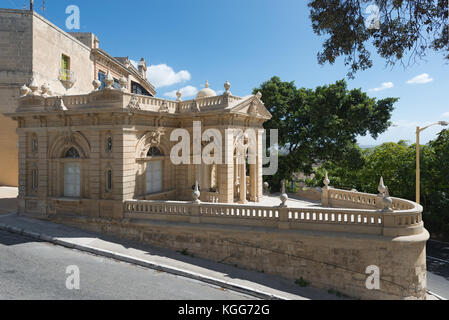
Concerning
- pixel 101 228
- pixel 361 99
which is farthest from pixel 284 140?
pixel 101 228

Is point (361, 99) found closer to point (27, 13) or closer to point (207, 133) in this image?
point (207, 133)

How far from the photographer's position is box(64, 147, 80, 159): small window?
15.0 m

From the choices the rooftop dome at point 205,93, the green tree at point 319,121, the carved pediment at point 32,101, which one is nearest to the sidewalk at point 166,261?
the carved pediment at point 32,101

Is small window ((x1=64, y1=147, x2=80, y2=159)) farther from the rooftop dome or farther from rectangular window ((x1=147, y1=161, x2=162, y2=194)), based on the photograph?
the rooftop dome

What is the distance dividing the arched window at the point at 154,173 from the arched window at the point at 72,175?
3562 mm

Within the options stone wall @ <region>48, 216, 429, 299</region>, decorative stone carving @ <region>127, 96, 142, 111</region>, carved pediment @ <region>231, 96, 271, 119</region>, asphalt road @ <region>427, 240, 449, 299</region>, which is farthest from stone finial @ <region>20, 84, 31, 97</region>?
asphalt road @ <region>427, 240, 449, 299</region>

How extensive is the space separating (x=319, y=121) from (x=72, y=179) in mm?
20250

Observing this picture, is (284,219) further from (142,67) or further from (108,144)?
(142,67)

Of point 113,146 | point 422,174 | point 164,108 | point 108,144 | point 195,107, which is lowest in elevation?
point 422,174

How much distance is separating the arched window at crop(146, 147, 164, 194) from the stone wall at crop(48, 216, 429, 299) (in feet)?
9.30

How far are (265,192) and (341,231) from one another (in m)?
15.1

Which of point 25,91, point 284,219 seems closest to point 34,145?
point 25,91

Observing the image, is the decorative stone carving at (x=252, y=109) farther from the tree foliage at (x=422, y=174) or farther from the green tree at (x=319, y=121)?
the tree foliage at (x=422, y=174)

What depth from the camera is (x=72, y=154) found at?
1515cm
